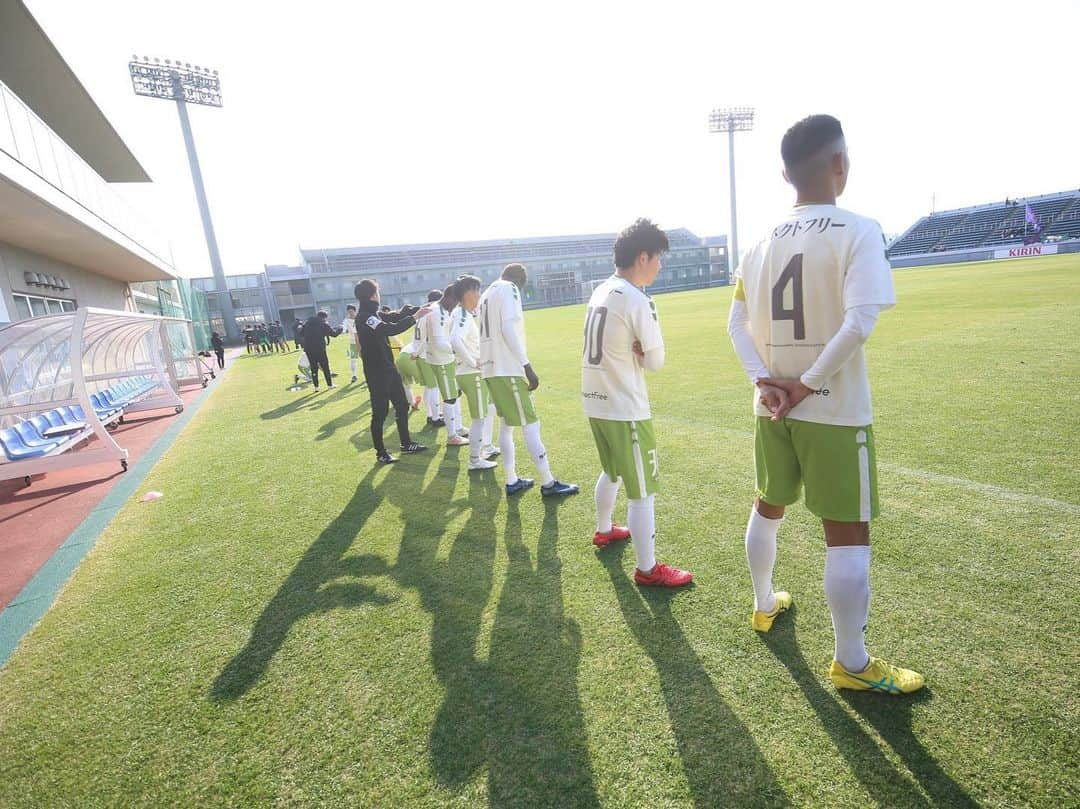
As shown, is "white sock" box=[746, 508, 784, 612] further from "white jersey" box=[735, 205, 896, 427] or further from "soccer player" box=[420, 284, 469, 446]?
"soccer player" box=[420, 284, 469, 446]

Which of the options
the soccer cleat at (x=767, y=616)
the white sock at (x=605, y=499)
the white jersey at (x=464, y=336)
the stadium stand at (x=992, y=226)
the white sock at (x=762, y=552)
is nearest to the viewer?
the white sock at (x=762, y=552)

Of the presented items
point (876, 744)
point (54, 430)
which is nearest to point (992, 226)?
point (876, 744)

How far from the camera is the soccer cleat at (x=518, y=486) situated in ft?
15.2

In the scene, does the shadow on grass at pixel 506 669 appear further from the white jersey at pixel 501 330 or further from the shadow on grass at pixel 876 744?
the white jersey at pixel 501 330

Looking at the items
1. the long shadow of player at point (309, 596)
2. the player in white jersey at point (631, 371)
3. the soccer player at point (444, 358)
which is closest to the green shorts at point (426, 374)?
the soccer player at point (444, 358)

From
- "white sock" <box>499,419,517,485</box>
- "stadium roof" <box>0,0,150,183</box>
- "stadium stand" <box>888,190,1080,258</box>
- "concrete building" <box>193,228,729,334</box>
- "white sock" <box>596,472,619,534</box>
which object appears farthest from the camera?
"concrete building" <box>193,228,729,334</box>

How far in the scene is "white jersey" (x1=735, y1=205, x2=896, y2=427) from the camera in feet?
5.76

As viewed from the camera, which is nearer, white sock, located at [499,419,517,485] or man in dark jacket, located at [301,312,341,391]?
white sock, located at [499,419,517,485]

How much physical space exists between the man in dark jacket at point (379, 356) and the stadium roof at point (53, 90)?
1222 centimetres

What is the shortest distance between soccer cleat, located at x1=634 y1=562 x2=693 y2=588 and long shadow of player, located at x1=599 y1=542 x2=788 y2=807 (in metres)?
0.15

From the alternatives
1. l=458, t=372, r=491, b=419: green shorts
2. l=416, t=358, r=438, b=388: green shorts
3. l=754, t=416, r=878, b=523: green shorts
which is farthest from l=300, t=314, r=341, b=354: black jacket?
l=754, t=416, r=878, b=523: green shorts

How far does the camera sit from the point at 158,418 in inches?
439

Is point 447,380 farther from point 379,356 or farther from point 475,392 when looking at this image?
point 475,392

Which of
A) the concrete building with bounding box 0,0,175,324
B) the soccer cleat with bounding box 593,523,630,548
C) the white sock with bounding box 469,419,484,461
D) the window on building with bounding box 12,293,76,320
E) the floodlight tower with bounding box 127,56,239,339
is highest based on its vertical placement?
the floodlight tower with bounding box 127,56,239,339
